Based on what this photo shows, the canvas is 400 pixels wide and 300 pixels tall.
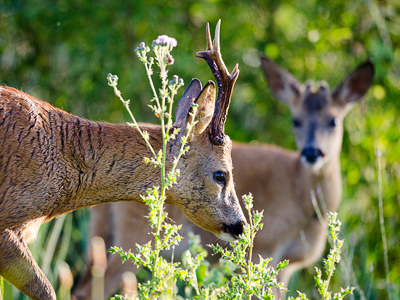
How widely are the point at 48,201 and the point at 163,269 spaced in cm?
76

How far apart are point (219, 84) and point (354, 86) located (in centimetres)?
340

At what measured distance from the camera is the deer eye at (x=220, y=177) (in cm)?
299

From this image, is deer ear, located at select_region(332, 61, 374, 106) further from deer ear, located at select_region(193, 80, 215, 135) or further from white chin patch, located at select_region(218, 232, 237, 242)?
white chin patch, located at select_region(218, 232, 237, 242)

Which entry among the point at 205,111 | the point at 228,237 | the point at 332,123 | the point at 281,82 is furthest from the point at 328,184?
the point at 205,111

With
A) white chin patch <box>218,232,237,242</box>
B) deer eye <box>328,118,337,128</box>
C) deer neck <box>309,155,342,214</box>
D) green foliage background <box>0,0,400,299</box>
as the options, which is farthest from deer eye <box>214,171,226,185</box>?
deer eye <box>328,118,337,128</box>

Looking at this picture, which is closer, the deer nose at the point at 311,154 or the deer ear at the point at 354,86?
the deer nose at the point at 311,154

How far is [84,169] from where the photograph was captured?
2797 mm

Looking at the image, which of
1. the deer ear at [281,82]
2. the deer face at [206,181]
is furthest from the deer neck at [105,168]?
the deer ear at [281,82]

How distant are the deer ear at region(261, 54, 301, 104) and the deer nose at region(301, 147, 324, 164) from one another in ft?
3.13

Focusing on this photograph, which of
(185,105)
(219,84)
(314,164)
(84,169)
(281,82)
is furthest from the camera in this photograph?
(281,82)

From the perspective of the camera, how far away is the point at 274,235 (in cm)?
524

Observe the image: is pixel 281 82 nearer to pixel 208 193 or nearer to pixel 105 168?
pixel 208 193

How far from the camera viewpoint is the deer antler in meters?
2.85

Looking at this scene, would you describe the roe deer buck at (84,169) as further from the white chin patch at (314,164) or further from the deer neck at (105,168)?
the white chin patch at (314,164)
